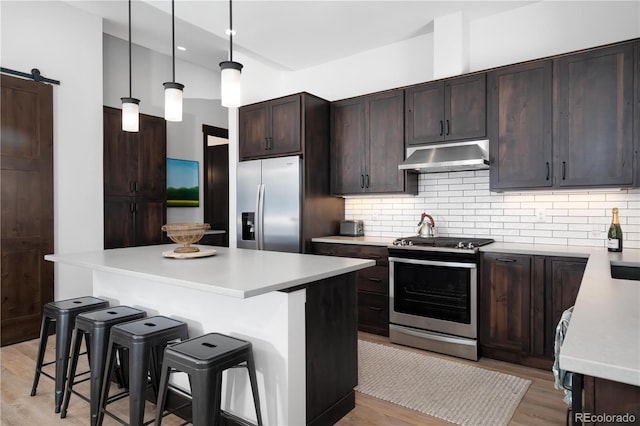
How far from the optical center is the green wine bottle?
9.60ft

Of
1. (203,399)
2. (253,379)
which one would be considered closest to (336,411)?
(253,379)

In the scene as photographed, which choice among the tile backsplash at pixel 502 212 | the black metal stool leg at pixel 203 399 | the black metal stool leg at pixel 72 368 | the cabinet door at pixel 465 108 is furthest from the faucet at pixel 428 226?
the black metal stool leg at pixel 72 368

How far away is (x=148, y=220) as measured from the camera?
4.90 metres

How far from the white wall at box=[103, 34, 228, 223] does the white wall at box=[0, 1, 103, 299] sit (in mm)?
617

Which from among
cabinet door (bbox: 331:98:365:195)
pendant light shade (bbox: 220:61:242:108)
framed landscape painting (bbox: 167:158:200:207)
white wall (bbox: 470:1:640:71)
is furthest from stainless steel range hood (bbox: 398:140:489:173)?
framed landscape painting (bbox: 167:158:200:207)

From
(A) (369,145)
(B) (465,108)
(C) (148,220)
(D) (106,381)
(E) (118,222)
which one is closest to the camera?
(D) (106,381)

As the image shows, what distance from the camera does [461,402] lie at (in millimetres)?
2477

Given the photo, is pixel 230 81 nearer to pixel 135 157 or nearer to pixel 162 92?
pixel 135 157

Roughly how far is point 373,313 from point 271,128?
7.83 feet

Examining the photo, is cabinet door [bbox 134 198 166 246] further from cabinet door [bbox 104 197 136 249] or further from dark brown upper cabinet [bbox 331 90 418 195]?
dark brown upper cabinet [bbox 331 90 418 195]

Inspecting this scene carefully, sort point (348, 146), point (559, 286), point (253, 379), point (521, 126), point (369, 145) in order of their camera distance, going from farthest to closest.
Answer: point (348, 146)
point (369, 145)
point (521, 126)
point (559, 286)
point (253, 379)

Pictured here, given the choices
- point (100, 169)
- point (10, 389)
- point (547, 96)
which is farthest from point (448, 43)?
point (10, 389)

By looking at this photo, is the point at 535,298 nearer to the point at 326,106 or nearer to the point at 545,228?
the point at 545,228

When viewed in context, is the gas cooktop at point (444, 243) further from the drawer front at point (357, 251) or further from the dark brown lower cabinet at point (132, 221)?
the dark brown lower cabinet at point (132, 221)
